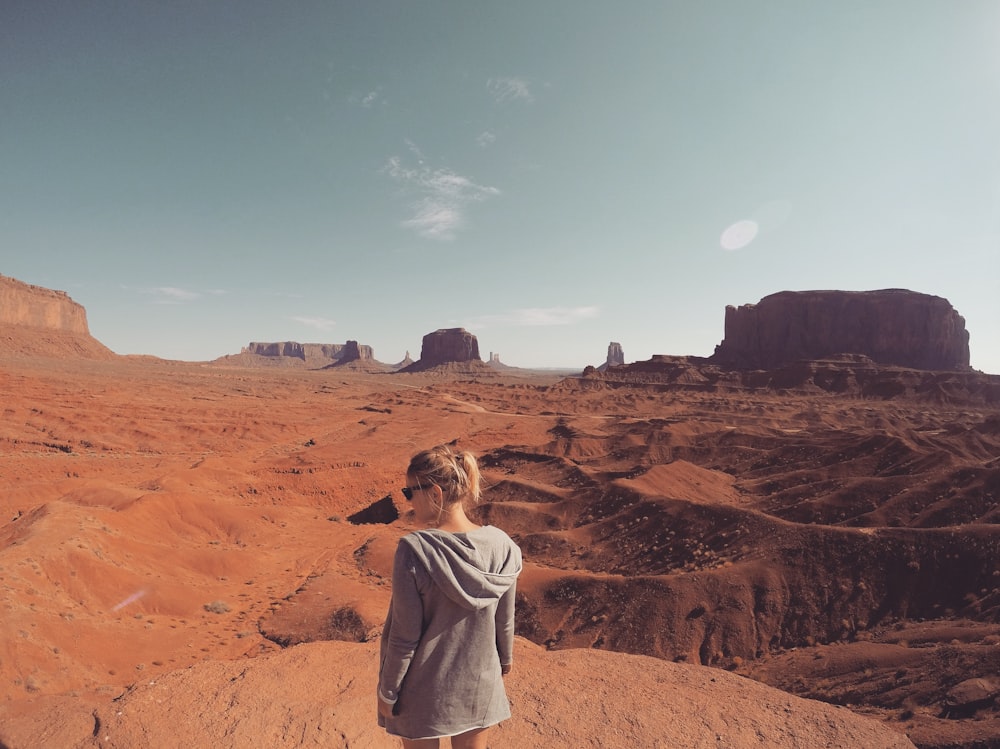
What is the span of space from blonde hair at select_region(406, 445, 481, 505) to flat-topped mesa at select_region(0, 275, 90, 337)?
5420 inches

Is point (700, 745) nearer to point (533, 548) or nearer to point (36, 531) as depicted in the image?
point (533, 548)

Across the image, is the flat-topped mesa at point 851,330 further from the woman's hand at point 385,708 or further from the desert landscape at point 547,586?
the woman's hand at point 385,708

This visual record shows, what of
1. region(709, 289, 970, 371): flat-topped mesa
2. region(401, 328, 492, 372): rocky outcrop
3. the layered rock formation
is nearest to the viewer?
region(709, 289, 970, 371): flat-topped mesa

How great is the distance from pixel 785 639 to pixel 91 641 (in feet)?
41.7

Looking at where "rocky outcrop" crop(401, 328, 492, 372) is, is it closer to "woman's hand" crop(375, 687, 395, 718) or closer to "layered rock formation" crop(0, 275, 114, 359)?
"layered rock formation" crop(0, 275, 114, 359)

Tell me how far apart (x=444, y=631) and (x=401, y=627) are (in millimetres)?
203

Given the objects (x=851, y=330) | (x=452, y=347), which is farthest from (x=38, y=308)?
(x=851, y=330)

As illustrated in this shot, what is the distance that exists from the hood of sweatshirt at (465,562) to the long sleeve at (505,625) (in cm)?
20

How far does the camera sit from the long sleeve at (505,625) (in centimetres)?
237

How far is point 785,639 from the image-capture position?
9.73 metres

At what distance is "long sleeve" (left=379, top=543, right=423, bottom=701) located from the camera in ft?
6.55

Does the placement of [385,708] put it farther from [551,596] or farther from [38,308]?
[38,308]

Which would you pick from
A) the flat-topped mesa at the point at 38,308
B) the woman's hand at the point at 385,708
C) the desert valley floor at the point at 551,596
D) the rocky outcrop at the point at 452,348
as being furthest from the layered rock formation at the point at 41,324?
the woman's hand at the point at 385,708

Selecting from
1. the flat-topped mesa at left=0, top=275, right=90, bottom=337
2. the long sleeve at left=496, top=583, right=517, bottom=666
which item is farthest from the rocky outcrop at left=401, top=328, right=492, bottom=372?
the long sleeve at left=496, top=583, right=517, bottom=666
